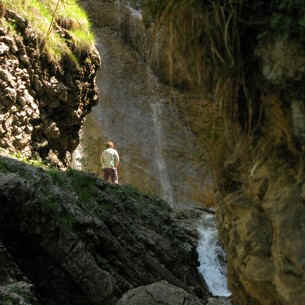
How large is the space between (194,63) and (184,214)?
42.8 ft

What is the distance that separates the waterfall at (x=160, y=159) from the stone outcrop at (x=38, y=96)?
832cm

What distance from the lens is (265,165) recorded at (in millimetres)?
3617

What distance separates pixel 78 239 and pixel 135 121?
16.3 m

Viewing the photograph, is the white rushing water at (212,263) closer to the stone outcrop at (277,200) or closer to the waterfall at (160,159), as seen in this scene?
the waterfall at (160,159)

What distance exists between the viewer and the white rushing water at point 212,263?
12.2 meters

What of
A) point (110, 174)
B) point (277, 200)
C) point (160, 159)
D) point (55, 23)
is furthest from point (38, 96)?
point (160, 159)

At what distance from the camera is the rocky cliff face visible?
21125 mm

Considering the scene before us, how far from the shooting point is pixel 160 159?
22.3m

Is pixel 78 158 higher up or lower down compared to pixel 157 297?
lower down

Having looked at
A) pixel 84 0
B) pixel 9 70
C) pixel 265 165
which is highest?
pixel 265 165

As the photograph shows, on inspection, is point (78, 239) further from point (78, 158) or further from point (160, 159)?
point (160, 159)

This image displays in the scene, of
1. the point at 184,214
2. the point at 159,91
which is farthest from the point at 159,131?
the point at 184,214

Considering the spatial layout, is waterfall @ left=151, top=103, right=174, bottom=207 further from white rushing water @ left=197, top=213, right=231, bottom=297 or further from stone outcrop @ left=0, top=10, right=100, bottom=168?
stone outcrop @ left=0, top=10, right=100, bottom=168

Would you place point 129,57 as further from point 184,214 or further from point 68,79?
point 68,79
